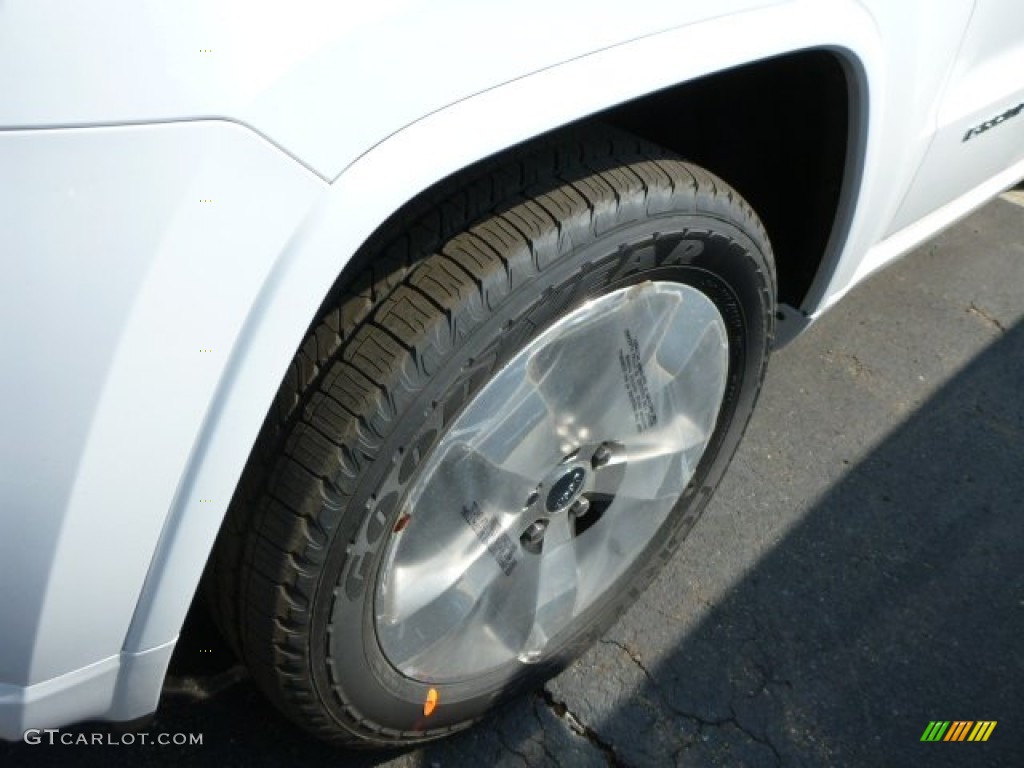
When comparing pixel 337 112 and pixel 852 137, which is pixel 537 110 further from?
pixel 852 137

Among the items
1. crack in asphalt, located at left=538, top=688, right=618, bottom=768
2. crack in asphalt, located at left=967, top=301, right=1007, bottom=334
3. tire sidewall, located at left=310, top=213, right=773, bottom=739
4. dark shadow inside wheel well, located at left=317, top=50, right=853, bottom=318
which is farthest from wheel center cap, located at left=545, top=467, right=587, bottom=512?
crack in asphalt, located at left=967, top=301, right=1007, bottom=334

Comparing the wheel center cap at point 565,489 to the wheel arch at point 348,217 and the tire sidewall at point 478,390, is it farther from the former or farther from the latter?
the wheel arch at point 348,217

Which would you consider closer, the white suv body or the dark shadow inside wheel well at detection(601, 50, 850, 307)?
the white suv body

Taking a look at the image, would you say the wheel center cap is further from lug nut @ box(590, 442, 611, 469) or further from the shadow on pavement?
the shadow on pavement

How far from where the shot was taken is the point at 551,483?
1474mm

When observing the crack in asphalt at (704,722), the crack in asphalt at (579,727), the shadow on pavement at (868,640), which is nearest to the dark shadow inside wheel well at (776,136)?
the shadow on pavement at (868,640)

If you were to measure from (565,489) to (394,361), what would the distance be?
0.54 m

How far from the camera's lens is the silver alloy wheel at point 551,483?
4.23ft

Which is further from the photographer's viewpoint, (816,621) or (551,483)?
(816,621)

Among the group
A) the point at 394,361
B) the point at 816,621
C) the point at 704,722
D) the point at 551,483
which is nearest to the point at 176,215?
the point at 394,361

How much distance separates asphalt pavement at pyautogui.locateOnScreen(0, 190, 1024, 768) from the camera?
1.66 m

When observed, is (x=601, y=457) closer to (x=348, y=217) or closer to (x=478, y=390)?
(x=478, y=390)

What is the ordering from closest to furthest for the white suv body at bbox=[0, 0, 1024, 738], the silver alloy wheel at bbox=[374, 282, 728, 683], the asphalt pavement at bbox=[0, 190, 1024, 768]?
the white suv body at bbox=[0, 0, 1024, 738]
the silver alloy wheel at bbox=[374, 282, 728, 683]
the asphalt pavement at bbox=[0, 190, 1024, 768]

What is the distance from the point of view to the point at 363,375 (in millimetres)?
1057
